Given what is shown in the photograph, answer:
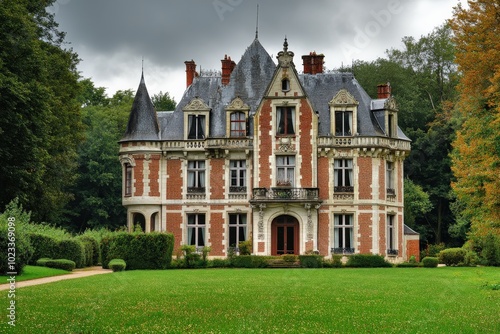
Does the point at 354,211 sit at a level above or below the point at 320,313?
above

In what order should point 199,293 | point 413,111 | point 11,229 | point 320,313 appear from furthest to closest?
point 413,111, point 11,229, point 199,293, point 320,313

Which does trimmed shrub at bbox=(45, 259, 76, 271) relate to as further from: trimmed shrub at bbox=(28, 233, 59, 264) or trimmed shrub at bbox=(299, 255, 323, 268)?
trimmed shrub at bbox=(299, 255, 323, 268)

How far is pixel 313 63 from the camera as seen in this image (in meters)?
46.8

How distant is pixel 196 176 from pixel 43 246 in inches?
463

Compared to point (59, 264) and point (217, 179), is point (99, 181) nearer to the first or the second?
point (217, 179)

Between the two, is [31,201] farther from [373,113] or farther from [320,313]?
[320,313]

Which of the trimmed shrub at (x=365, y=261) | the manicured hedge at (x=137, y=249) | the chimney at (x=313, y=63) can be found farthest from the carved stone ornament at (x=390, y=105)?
the manicured hedge at (x=137, y=249)

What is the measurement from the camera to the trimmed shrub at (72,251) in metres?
35.4

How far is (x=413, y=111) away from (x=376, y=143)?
18395mm

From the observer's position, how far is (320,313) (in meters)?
16.0

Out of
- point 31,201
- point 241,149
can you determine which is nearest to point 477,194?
point 241,149

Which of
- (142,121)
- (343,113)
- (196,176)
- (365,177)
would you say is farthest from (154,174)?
(365,177)

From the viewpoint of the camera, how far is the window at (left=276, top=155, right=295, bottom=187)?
142 feet

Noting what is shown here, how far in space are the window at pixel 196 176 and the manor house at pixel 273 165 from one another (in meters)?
0.06
